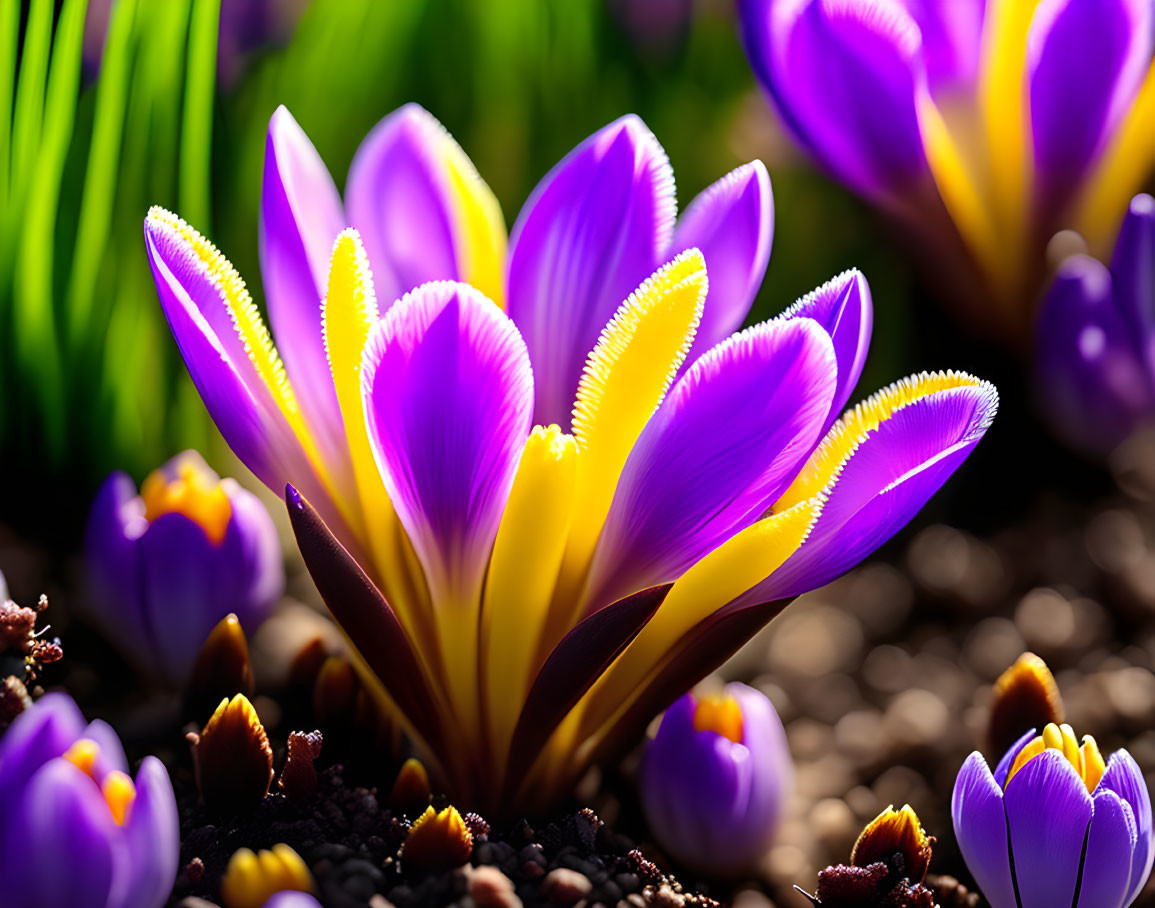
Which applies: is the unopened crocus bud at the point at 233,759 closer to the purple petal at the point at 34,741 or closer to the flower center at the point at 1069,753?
the purple petal at the point at 34,741

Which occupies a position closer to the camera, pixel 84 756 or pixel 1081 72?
pixel 84 756

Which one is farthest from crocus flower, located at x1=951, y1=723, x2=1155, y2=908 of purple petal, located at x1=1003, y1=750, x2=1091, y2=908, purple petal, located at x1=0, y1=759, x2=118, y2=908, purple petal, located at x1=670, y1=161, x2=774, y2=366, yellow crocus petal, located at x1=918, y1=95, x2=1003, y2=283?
yellow crocus petal, located at x1=918, y1=95, x2=1003, y2=283

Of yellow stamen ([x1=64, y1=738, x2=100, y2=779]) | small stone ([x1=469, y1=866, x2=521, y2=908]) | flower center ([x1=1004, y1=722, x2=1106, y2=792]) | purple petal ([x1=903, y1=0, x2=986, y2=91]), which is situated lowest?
small stone ([x1=469, y1=866, x2=521, y2=908])

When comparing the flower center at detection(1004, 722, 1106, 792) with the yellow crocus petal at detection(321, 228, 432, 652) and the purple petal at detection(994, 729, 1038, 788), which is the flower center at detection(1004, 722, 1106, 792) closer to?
A: the purple petal at detection(994, 729, 1038, 788)

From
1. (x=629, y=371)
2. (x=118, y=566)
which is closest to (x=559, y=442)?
(x=629, y=371)

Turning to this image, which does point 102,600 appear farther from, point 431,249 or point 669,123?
point 669,123

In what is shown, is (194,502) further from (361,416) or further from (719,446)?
(719,446)

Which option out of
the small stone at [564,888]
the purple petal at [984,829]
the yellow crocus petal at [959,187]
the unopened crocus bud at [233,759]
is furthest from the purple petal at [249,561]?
the yellow crocus petal at [959,187]
